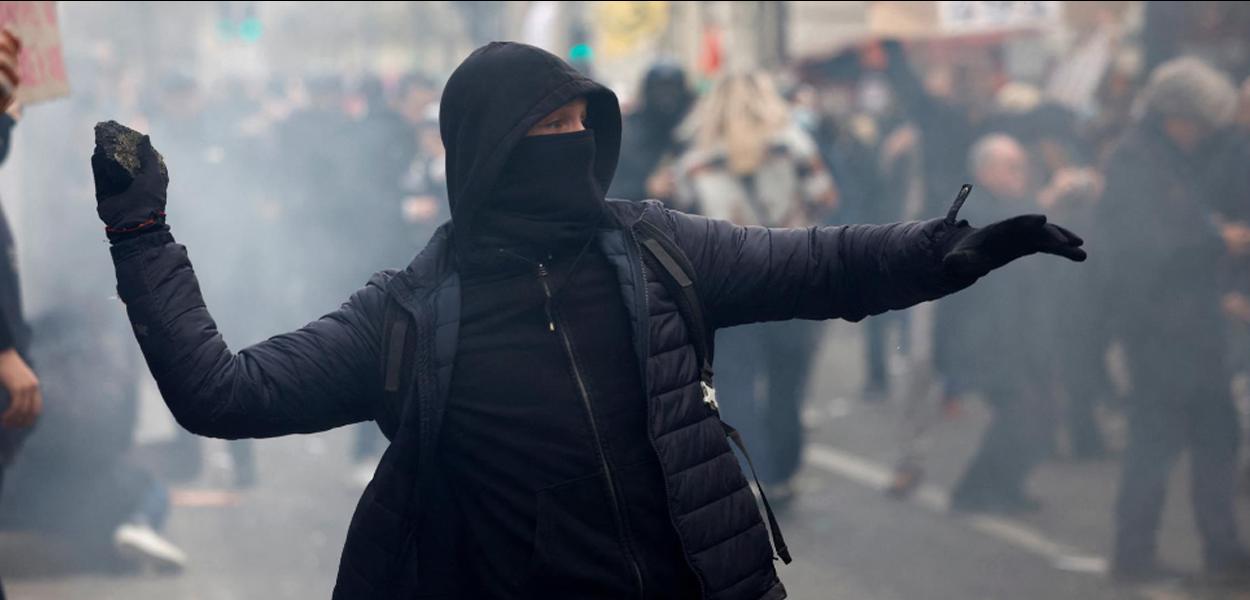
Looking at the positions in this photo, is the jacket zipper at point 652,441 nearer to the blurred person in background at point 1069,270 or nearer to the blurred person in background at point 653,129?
the blurred person in background at point 653,129

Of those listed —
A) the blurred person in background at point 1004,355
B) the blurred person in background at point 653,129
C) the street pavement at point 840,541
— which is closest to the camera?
the street pavement at point 840,541

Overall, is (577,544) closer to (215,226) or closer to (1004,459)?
(1004,459)

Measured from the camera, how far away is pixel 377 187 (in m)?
9.11

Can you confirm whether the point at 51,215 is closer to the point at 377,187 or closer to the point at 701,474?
the point at 377,187

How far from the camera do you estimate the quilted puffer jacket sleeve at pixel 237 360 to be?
2.49 m

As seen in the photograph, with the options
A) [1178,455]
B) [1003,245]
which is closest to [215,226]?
[1178,455]

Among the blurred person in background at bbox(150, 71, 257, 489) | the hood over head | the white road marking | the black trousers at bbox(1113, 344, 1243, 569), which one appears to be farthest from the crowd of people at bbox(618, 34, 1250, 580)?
the hood over head

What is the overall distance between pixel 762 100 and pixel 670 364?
4.48 meters

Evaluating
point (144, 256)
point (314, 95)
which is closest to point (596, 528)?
point (144, 256)

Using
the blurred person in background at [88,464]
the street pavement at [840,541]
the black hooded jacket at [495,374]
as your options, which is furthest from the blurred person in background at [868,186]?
the black hooded jacket at [495,374]

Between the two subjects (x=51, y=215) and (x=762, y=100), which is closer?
(x=762, y=100)

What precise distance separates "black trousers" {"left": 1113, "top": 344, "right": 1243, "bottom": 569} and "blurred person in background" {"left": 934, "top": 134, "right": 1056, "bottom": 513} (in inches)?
40.5

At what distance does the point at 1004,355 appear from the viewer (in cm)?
739

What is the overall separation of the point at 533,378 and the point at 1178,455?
403cm
